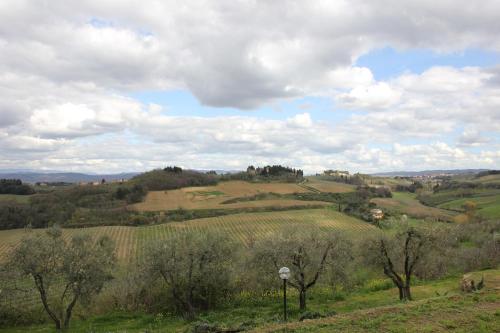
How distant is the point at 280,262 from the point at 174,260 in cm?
931

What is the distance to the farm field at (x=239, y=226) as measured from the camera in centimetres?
8412

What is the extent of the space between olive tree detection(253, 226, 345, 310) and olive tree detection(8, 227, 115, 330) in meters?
13.5

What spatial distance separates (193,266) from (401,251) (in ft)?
59.6

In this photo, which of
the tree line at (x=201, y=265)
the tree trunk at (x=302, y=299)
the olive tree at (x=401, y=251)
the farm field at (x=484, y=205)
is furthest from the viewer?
the farm field at (x=484, y=205)

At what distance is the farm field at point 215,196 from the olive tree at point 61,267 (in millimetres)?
78597

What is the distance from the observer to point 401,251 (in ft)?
113

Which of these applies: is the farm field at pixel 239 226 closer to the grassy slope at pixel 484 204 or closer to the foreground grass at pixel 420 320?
the grassy slope at pixel 484 204

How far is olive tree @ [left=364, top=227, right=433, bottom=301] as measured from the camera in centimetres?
3412

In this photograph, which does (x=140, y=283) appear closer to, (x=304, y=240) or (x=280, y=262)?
(x=280, y=262)

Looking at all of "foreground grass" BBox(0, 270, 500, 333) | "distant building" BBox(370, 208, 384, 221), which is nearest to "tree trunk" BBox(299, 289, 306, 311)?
"foreground grass" BBox(0, 270, 500, 333)

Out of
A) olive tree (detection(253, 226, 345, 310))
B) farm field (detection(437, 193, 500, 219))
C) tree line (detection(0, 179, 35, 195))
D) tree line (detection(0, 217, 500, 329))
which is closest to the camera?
tree line (detection(0, 217, 500, 329))

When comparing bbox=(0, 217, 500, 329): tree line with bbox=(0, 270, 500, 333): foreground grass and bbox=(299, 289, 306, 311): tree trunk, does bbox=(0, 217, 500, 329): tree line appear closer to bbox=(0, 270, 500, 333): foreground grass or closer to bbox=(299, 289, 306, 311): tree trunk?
bbox=(299, 289, 306, 311): tree trunk

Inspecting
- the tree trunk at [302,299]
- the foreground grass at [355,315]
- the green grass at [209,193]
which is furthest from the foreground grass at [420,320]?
the green grass at [209,193]

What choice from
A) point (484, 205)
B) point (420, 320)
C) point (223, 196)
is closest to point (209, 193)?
point (223, 196)
